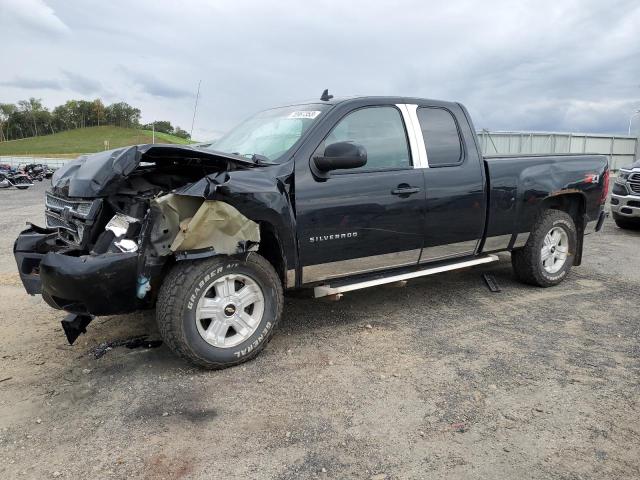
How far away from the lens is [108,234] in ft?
10.8

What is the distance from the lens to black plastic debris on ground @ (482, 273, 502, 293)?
5.50m

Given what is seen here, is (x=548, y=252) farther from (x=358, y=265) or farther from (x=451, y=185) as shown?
(x=358, y=265)

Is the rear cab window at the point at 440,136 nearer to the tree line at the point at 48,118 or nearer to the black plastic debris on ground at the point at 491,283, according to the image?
the black plastic debris on ground at the point at 491,283

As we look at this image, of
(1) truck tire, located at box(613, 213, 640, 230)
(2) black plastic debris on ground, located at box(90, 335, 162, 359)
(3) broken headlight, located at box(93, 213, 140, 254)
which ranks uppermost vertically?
(3) broken headlight, located at box(93, 213, 140, 254)

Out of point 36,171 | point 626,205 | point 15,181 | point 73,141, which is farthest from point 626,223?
point 73,141

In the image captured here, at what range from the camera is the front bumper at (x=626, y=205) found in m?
9.22

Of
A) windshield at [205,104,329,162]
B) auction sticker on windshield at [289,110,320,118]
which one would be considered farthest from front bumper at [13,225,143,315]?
auction sticker on windshield at [289,110,320,118]

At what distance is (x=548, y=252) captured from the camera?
5.59m

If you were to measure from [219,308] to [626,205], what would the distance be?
28.8 feet

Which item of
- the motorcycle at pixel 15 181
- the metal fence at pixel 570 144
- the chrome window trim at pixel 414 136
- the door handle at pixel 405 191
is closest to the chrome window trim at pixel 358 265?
the door handle at pixel 405 191

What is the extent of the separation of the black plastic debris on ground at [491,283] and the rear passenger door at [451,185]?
2.67ft

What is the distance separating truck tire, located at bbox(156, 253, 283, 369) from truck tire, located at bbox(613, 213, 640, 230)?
28.5 ft

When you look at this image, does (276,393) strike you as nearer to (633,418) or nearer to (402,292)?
(633,418)

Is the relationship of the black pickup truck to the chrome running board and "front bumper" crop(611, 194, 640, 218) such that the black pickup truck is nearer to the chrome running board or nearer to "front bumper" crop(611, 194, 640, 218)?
the chrome running board
